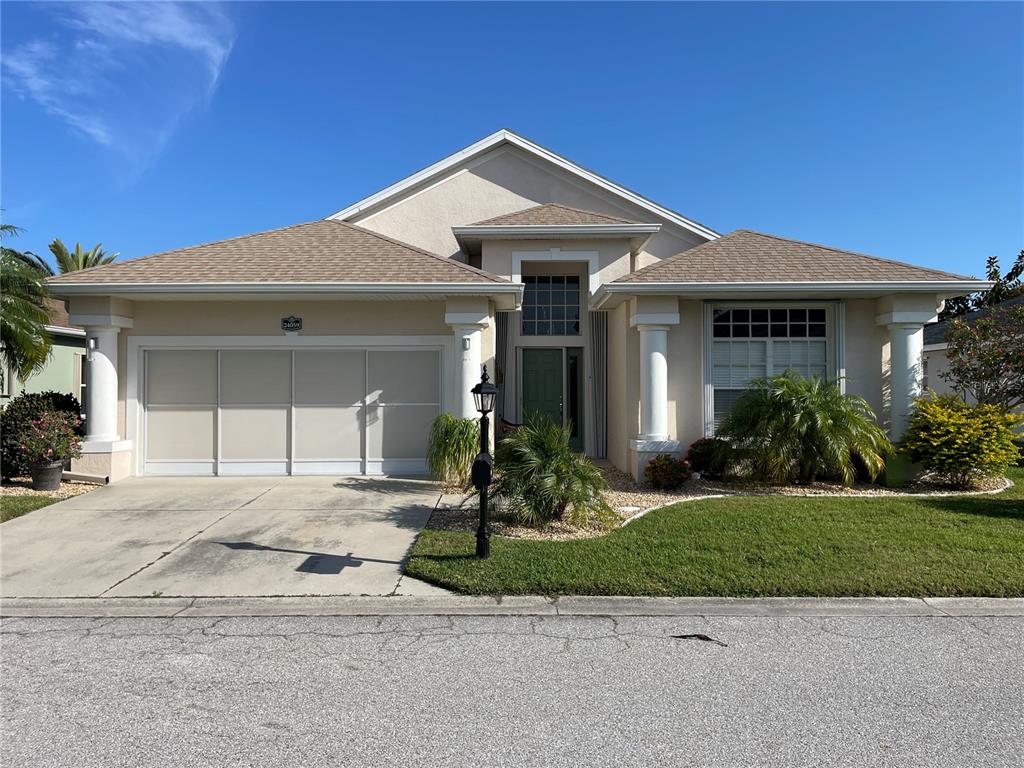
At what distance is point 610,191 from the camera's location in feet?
47.1

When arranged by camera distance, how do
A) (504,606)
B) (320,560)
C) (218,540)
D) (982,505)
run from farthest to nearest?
(982,505) → (218,540) → (320,560) → (504,606)

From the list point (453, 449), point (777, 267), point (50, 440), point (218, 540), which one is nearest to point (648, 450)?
point (453, 449)

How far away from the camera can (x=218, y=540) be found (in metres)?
6.45

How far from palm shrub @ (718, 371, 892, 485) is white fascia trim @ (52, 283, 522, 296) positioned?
14.5ft

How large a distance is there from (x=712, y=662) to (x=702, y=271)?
7451 mm

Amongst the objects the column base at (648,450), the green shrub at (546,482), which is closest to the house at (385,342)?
the column base at (648,450)

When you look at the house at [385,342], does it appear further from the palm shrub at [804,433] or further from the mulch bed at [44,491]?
the palm shrub at [804,433]

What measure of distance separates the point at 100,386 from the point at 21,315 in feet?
5.27

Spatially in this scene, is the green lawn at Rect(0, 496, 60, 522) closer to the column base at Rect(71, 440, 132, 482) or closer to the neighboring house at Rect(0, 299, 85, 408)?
the column base at Rect(71, 440, 132, 482)

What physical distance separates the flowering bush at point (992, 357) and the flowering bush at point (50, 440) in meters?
16.2

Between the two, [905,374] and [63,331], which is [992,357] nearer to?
[905,374]

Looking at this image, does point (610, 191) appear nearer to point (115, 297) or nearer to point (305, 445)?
point (305, 445)

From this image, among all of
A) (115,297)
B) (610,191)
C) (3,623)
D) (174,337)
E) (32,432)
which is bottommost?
(3,623)

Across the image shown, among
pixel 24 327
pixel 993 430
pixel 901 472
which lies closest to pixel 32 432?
pixel 24 327
